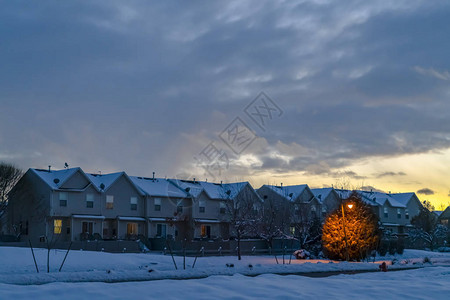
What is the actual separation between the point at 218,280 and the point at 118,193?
46.2 meters

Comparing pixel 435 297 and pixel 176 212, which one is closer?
pixel 435 297

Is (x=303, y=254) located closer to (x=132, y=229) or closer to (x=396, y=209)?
(x=132, y=229)

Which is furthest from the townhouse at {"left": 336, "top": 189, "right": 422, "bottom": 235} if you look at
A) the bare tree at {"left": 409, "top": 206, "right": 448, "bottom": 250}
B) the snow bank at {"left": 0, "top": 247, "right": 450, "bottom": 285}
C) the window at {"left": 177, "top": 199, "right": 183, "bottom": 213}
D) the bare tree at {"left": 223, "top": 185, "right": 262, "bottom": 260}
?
the snow bank at {"left": 0, "top": 247, "right": 450, "bottom": 285}

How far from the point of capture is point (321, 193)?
8144cm

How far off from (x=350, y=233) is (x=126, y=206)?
28.7 metres

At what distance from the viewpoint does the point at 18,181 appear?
58.5 m

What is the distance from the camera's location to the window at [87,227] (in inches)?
2221

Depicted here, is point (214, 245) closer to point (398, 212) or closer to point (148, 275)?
point (148, 275)

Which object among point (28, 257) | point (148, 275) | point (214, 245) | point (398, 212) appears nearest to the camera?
point (148, 275)

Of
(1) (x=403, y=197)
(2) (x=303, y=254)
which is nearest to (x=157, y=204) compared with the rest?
(2) (x=303, y=254)

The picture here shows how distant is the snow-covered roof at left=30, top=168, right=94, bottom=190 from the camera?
55625 mm

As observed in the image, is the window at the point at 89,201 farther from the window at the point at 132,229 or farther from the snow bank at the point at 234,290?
the snow bank at the point at 234,290

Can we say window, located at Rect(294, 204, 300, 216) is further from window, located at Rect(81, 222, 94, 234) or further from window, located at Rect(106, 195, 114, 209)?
window, located at Rect(81, 222, 94, 234)

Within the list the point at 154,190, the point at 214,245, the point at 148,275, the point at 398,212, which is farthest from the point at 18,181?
the point at 398,212
